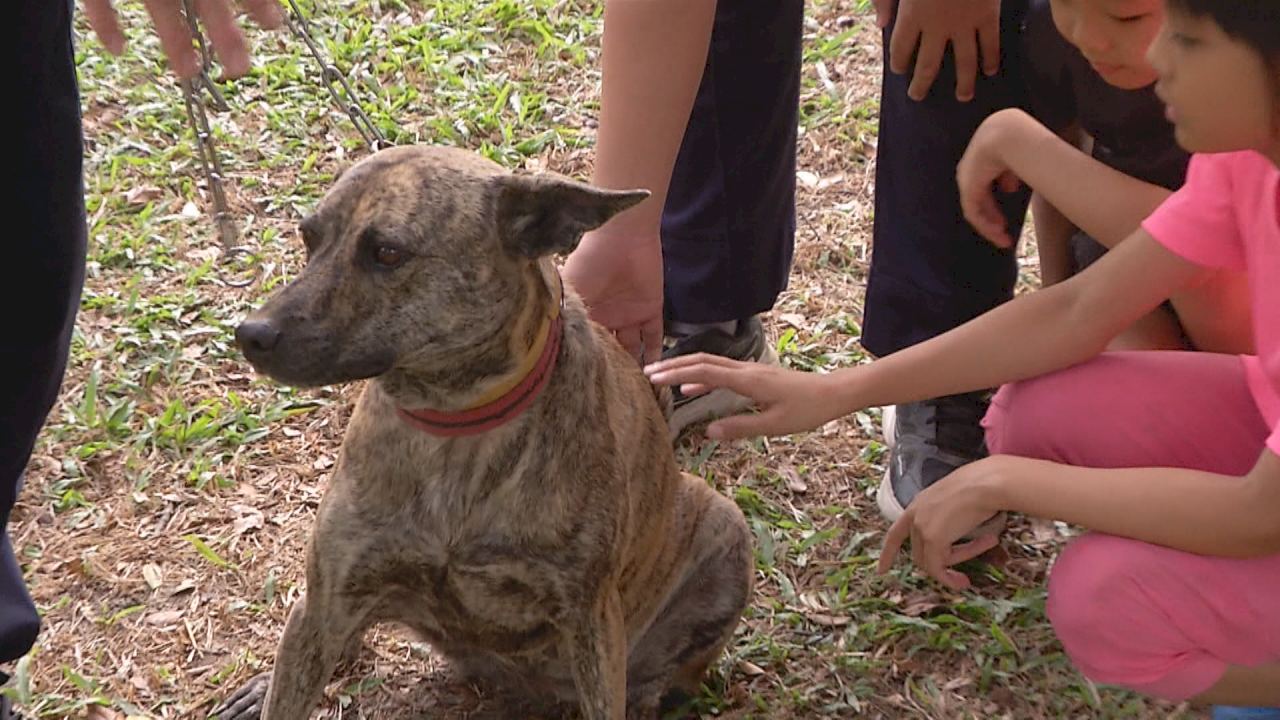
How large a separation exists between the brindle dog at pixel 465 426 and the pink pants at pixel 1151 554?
0.84 meters

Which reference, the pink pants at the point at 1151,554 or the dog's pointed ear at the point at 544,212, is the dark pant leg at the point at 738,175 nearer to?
the pink pants at the point at 1151,554

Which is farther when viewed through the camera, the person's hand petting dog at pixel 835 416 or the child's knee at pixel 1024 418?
the child's knee at pixel 1024 418

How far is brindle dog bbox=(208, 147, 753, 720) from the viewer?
7.51ft

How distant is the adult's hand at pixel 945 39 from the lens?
9.98 feet

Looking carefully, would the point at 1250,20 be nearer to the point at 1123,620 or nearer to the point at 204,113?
the point at 1123,620

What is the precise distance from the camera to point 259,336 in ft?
7.18

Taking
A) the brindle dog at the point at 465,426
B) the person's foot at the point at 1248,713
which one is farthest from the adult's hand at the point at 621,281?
the person's foot at the point at 1248,713

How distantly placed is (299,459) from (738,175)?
1.47 m

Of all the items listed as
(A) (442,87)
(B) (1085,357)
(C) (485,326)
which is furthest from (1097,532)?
(A) (442,87)

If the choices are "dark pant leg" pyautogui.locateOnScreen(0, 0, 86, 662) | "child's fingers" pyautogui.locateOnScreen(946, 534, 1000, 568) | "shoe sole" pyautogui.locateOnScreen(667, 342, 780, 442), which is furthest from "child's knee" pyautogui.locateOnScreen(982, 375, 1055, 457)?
"dark pant leg" pyautogui.locateOnScreen(0, 0, 86, 662)

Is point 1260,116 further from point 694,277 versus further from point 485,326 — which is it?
point 694,277

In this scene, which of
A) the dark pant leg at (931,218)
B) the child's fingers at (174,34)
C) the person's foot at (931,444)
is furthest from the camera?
the person's foot at (931,444)

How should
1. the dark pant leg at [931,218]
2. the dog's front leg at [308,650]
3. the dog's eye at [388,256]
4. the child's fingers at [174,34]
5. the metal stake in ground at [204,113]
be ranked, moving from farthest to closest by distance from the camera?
the dark pant leg at [931,218] < the dog's front leg at [308,650] < the dog's eye at [388,256] < the metal stake in ground at [204,113] < the child's fingers at [174,34]

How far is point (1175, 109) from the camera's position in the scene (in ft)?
7.29
